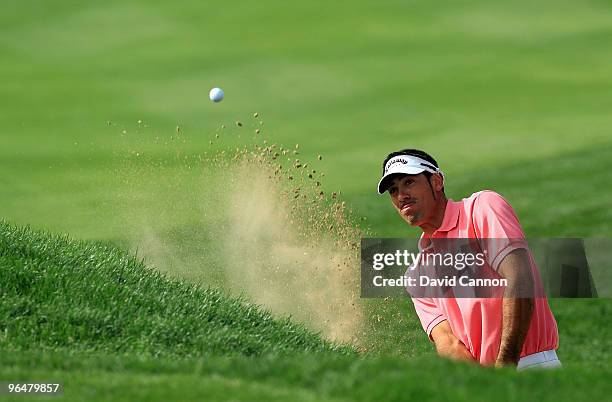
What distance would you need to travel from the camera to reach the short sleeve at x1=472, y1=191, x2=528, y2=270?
23.9 ft

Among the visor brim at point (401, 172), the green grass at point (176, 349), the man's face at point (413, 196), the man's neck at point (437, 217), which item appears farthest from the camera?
the man's neck at point (437, 217)

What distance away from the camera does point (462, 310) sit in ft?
25.2

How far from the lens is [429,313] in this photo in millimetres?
8172

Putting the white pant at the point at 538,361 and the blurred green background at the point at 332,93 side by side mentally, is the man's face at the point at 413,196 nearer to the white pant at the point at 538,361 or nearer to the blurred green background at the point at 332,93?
the white pant at the point at 538,361

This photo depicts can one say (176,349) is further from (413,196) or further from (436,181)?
(436,181)

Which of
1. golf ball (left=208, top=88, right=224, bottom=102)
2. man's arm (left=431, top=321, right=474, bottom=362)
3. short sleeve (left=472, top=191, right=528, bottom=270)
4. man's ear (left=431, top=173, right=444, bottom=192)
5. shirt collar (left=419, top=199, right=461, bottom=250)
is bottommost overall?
man's arm (left=431, top=321, right=474, bottom=362)

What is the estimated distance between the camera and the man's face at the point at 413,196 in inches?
305

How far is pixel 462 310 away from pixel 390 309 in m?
6.61

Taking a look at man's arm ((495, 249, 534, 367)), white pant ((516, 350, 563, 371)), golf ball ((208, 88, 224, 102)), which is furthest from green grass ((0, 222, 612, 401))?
golf ball ((208, 88, 224, 102))

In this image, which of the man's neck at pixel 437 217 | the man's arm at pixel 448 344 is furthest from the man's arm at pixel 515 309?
the man's neck at pixel 437 217

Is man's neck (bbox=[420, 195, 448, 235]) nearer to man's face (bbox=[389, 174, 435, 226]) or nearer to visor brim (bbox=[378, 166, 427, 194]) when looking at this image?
man's face (bbox=[389, 174, 435, 226])

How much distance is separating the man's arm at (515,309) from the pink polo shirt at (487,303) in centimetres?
10

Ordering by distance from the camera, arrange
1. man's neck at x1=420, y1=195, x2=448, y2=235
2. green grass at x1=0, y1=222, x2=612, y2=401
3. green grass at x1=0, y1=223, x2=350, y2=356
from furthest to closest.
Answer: green grass at x1=0, y1=223, x2=350, y2=356 → man's neck at x1=420, y1=195, x2=448, y2=235 → green grass at x1=0, y1=222, x2=612, y2=401

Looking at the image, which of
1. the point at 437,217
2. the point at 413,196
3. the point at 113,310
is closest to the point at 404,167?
A: the point at 413,196
